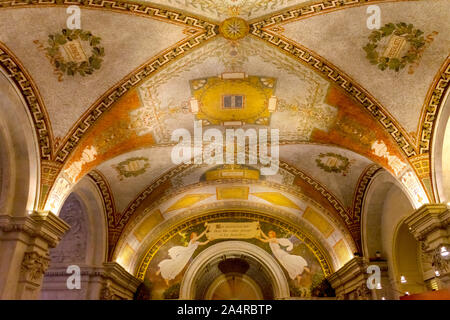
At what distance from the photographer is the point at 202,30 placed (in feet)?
22.2

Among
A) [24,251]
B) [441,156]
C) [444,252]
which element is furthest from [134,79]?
[444,252]

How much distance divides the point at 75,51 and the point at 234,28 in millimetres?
2669

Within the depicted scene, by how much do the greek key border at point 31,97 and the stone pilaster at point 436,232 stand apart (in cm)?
675

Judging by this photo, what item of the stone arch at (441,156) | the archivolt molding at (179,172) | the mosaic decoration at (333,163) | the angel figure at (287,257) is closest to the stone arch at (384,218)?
the archivolt molding at (179,172)

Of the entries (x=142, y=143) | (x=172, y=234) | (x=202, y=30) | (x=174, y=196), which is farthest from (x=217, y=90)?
(x=172, y=234)

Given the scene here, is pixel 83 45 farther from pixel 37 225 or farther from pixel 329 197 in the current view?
pixel 329 197

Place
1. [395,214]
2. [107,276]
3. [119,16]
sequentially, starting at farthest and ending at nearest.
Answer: [107,276] < [395,214] < [119,16]

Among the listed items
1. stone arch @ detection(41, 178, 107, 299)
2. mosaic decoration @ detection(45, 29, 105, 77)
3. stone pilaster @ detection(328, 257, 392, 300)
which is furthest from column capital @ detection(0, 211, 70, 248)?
stone pilaster @ detection(328, 257, 392, 300)

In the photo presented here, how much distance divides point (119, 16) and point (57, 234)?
4.01 metres

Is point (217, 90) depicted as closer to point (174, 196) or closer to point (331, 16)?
point (331, 16)

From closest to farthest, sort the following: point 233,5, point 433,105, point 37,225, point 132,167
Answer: point 233,5
point 37,225
point 433,105
point 132,167

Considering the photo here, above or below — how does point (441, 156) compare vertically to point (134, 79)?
below

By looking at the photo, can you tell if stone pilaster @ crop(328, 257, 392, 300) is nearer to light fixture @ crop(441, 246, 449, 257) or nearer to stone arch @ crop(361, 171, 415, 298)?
stone arch @ crop(361, 171, 415, 298)

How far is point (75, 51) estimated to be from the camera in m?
6.66
